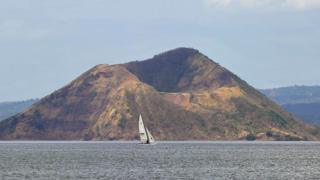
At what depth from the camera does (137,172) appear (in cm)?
13300

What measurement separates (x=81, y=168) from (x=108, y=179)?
91.9ft

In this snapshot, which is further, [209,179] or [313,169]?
[313,169]

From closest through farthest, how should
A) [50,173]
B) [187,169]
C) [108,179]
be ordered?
[108,179] < [50,173] < [187,169]

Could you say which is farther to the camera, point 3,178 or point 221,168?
point 221,168

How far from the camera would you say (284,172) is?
136m

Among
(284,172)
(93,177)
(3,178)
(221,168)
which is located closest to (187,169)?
(221,168)

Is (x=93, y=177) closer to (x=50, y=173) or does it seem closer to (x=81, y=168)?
(x=50, y=173)

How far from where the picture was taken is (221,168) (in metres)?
148

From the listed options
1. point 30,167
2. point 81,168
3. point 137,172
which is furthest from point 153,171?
point 30,167

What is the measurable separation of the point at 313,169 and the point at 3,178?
5703 cm

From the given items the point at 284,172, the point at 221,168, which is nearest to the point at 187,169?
the point at 221,168

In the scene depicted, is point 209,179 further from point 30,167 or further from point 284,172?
point 30,167

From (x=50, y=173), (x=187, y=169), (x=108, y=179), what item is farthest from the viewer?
(x=187, y=169)

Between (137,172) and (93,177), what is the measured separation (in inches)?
514
